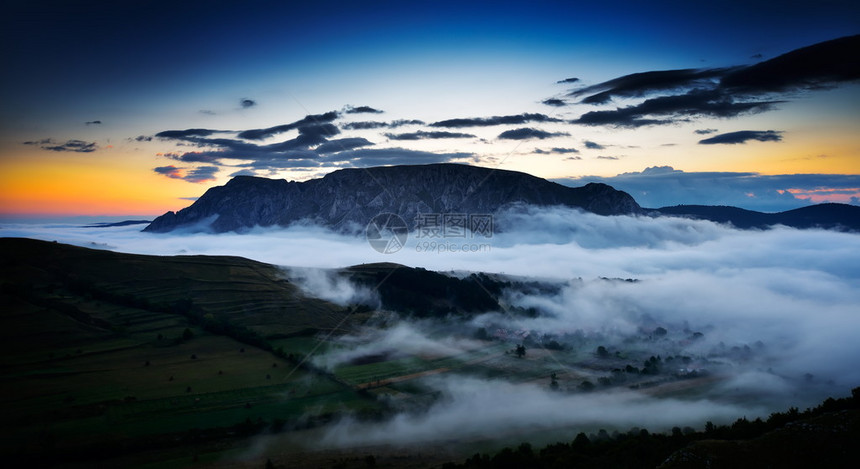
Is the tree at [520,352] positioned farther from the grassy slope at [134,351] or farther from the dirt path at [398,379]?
the grassy slope at [134,351]

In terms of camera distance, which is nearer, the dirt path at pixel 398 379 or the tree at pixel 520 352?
the dirt path at pixel 398 379

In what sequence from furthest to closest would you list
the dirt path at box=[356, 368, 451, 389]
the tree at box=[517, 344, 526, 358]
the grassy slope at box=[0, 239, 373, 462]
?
the tree at box=[517, 344, 526, 358] → the dirt path at box=[356, 368, 451, 389] → the grassy slope at box=[0, 239, 373, 462]

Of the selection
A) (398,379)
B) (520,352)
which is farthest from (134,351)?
(520,352)

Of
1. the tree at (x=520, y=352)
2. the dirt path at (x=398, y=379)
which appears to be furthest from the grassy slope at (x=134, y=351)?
the tree at (x=520, y=352)

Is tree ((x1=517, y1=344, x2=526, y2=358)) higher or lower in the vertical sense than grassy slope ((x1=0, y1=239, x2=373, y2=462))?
lower

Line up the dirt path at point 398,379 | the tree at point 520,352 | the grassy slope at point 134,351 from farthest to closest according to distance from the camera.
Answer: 1. the tree at point 520,352
2. the dirt path at point 398,379
3. the grassy slope at point 134,351

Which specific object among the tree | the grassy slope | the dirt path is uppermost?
the grassy slope

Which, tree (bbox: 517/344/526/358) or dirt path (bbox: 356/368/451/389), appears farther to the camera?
tree (bbox: 517/344/526/358)

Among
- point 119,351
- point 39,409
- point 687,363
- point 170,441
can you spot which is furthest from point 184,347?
point 687,363

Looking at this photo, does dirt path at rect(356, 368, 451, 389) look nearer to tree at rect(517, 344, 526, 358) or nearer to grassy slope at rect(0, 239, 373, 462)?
grassy slope at rect(0, 239, 373, 462)

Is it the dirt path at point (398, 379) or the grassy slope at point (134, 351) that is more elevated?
the grassy slope at point (134, 351)

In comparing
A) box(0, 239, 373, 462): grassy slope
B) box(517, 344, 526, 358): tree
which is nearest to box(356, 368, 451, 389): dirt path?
box(0, 239, 373, 462): grassy slope

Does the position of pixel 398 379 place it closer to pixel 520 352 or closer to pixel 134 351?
pixel 520 352

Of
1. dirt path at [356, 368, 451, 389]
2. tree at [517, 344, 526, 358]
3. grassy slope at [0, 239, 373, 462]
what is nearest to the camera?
grassy slope at [0, 239, 373, 462]
